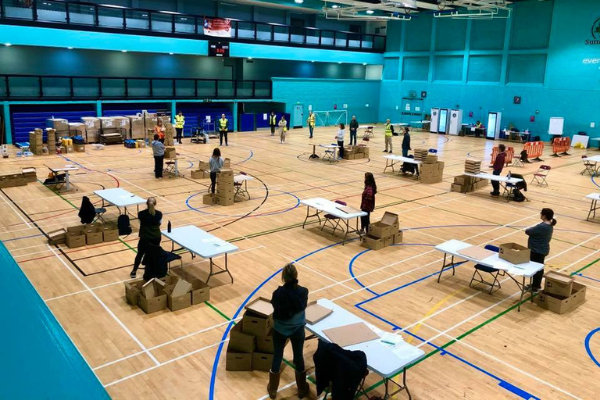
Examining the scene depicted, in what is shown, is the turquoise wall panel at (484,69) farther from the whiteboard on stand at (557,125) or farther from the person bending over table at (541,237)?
the person bending over table at (541,237)

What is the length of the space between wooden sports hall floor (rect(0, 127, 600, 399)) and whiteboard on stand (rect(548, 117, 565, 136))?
634 inches

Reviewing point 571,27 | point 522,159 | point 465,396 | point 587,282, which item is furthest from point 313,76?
point 465,396

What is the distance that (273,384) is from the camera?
250 inches

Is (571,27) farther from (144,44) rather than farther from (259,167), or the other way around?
(144,44)

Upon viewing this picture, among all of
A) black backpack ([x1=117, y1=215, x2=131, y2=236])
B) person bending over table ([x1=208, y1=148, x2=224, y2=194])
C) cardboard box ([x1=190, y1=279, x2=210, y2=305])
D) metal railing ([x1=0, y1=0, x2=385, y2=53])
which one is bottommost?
cardboard box ([x1=190, y1=279, x2=210, y2=305])

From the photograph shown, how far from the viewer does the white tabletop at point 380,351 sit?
18.8 ft

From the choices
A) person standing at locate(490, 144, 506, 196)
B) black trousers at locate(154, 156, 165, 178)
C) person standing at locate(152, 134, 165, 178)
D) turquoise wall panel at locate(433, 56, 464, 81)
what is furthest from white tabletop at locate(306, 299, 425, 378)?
turquoise wall panel at locate(433, 56, 464, 81)

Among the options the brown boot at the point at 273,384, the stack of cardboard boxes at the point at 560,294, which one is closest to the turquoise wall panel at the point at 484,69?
the stack of cardboard boxes at the point at 560,294

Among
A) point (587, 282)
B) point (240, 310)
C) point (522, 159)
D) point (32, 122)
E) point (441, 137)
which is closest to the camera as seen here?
point (240, 310)

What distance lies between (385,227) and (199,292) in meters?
5.29

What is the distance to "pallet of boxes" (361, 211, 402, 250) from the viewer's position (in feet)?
40.1

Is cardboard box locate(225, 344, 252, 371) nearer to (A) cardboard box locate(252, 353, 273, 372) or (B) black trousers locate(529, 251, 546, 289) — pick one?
(A) cardboard box locate(252, 353, 273, 372)

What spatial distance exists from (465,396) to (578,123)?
33193 millimetres

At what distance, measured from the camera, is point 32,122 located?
27516mm
